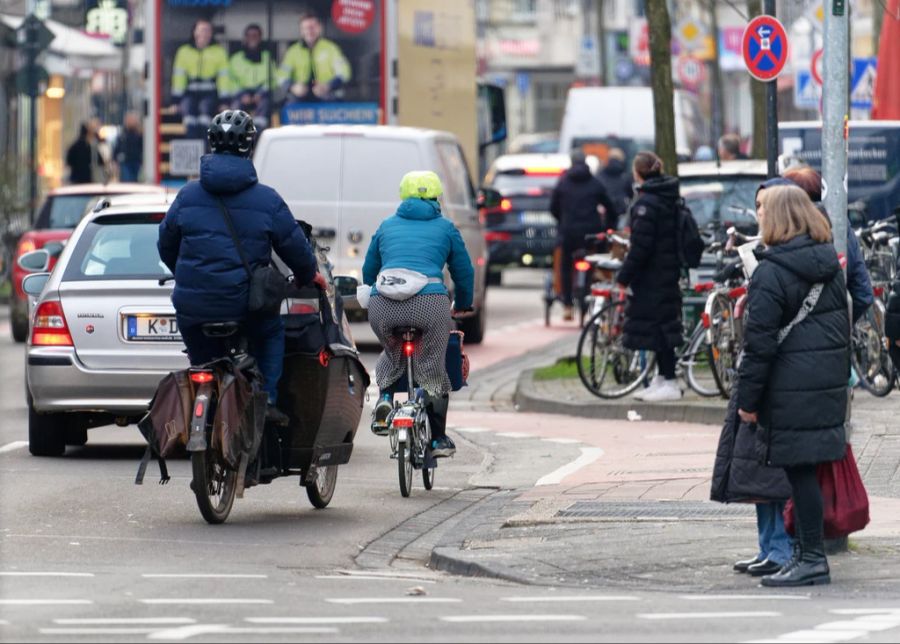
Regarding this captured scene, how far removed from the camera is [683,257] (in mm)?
17391

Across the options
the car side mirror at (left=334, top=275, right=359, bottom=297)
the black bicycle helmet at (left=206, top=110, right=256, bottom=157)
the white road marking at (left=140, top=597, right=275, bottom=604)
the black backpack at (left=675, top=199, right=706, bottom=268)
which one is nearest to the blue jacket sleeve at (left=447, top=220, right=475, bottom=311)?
the car side mirror at (left=334, top=275, right=359, bottom=297)

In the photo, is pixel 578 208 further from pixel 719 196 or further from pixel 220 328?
pixel 220 328

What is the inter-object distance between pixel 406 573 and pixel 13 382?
34.3 feet

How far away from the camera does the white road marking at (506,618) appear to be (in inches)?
331

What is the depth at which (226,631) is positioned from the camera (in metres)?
8.05

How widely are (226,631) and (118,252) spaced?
259 inches

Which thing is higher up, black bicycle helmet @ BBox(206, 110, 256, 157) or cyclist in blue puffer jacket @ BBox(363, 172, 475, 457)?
black bicycle helmet @ BBox(206, 110, 256, 157)

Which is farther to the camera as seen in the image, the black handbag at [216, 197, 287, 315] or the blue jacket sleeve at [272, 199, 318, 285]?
the blue jacket sleeve at [272, 199, 318, 285]

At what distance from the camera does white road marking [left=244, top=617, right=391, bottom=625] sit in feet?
27.3

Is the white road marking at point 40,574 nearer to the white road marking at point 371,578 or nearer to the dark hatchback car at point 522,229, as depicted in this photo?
the white road marking at point 371,578

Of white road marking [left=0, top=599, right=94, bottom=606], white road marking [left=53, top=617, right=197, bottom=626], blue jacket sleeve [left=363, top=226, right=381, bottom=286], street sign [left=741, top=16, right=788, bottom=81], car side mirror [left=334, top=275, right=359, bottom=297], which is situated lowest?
white road marking [left=0, top=599, right=94, bottom=606]

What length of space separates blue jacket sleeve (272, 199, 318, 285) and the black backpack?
20.8ft

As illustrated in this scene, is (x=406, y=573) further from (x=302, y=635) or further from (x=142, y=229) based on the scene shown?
(x=142, y=229)

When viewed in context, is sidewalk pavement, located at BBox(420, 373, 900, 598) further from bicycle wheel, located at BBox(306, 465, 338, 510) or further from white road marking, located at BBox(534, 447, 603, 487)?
bicycle wheel, located at BBox(306, 465, 338, 510)
